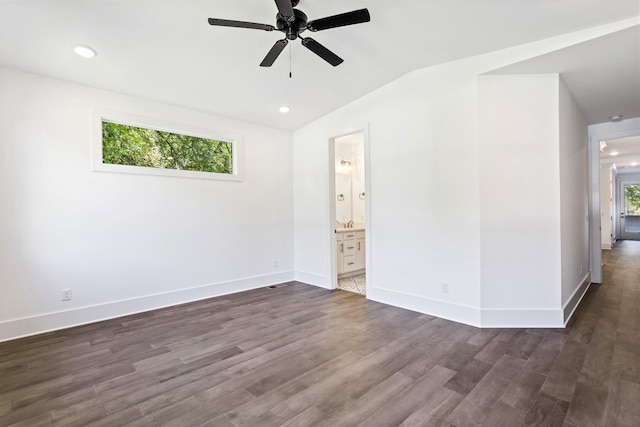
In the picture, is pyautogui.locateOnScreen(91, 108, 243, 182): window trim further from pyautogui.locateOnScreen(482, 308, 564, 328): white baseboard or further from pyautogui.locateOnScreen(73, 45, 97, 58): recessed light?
pyautogui.locateOnScreen(482, 308, 564, 328): white baseboard

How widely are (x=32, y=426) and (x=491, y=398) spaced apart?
2937 mm

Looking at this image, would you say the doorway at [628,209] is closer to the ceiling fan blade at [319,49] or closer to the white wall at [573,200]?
the white wall at [573,200]

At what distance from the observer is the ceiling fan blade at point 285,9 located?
1973 millimetres

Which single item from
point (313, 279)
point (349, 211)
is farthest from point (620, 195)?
point (313, 279)

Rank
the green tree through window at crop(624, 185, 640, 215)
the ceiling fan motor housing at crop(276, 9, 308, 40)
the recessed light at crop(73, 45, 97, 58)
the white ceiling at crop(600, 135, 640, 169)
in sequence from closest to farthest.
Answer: the ceiling fan motor housing at crop(276, 9, 308, 40) < the recessed light at crop(73, 45, 97, 58) < the white ceiling at crop(600, 135, 640, 169) < the green tree through window at crop(624, 185, 640, 215)

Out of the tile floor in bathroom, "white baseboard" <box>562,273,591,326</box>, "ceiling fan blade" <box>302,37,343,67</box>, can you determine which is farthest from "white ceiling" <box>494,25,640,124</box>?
the tile floor in bathroom

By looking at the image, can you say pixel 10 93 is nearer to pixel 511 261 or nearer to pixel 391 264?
pixel 391 264

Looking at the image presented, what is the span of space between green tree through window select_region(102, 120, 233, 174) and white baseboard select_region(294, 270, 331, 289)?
7.33 ft

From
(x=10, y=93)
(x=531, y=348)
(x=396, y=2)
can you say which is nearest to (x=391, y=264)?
(x=531, y=348)

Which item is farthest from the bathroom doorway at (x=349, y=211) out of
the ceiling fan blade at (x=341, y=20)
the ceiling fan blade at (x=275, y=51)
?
the ceiling fan blade at (x=341, y=20)

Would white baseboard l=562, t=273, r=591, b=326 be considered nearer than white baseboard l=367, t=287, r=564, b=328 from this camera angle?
No

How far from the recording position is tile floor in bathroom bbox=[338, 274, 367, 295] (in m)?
4.86

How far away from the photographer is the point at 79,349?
2857 mm

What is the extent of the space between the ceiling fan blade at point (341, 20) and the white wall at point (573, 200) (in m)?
2.51
